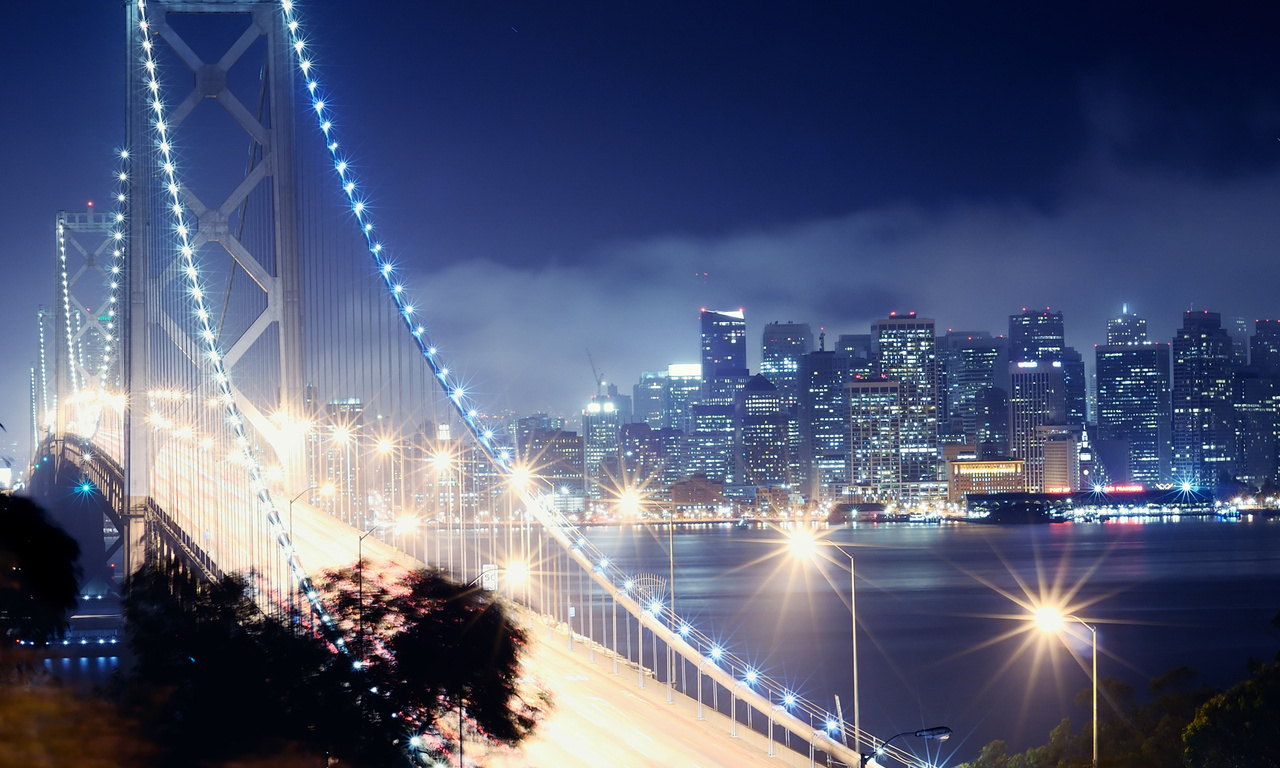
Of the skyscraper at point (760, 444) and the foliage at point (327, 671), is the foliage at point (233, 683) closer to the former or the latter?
the foliage at point (327, 671)

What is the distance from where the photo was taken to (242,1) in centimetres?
2289

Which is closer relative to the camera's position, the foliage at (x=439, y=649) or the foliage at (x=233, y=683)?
the foliage at (x=233, y=683)

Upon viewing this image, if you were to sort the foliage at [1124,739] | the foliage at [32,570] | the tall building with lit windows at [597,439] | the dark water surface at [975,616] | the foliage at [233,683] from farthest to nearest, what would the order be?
the tall building with lit windows at [597,439]
the dark water surface at [975,616]
the foliage at [1124,739]
the foliage at [233,683]
the foliage at [32,570]

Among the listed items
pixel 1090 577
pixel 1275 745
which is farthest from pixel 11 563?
pixel 1090 577

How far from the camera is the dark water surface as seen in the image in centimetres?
3105

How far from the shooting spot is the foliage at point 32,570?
5289mm

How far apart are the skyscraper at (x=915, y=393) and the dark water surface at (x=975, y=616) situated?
51892 millimetres

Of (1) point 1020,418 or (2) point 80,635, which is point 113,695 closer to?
(2) point 80,635

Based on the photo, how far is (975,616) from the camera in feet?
155

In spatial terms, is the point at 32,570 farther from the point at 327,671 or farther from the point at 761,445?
the point at 761,445

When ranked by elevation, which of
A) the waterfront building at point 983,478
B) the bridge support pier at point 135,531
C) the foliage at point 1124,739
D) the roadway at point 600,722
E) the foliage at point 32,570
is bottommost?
the waterfront building at point 983,478

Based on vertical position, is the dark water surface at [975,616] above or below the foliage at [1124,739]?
below

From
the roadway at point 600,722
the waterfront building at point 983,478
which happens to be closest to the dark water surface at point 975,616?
the roadway at point 600,722

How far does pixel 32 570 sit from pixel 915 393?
499ft
